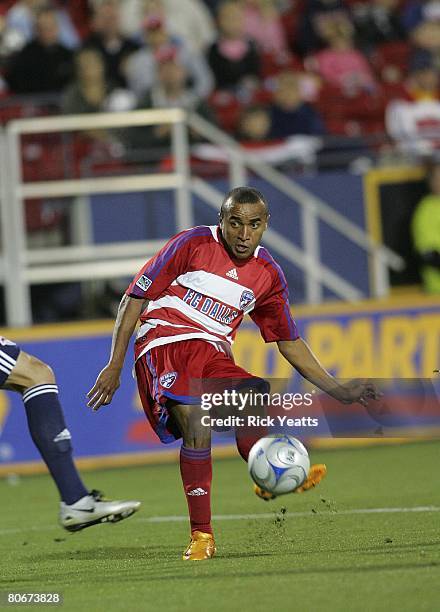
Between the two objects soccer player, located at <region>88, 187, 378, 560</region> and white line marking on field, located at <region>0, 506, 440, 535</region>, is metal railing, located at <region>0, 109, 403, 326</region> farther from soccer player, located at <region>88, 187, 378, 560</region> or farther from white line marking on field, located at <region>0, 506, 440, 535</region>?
soccer player, located at <region>88, 187, 378, 560</region>

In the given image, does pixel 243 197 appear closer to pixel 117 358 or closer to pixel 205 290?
pixel 205 290

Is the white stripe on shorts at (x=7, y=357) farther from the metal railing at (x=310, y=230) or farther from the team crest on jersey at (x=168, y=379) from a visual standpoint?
the metal railing at (x=310, y=230)

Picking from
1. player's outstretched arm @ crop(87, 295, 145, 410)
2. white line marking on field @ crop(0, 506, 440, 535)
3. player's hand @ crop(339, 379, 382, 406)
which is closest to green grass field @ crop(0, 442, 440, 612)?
white line marking on field @ crop(0, 506, 440, 535)

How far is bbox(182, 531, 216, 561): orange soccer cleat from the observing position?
6.69 metres

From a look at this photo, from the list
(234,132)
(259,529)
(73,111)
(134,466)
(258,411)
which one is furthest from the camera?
(234,132)

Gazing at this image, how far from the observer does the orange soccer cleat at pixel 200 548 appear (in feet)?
21.9

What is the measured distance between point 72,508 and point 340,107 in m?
9.73

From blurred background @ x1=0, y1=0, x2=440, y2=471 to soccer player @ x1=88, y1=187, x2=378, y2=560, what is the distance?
200 inches

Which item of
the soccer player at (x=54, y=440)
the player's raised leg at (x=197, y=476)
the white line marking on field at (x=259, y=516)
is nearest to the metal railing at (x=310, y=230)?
the white line marking on field at (x=259, y=516)

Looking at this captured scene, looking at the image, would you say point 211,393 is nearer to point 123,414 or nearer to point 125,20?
point 123,414

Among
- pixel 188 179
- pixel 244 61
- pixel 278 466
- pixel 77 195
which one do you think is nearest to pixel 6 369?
pixel 278 466

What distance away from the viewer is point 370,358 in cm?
1266

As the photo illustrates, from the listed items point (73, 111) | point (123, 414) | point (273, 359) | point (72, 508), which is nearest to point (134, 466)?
point (123, 414)

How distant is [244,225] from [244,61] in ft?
30.9
